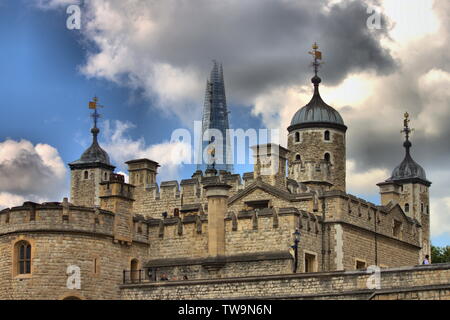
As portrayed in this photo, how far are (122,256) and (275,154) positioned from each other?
10781 mm

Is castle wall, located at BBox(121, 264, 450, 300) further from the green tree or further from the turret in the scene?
the green tree

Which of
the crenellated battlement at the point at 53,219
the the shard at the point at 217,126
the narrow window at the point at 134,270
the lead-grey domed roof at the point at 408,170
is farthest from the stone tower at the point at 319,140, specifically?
the the shard at the point at 217,126

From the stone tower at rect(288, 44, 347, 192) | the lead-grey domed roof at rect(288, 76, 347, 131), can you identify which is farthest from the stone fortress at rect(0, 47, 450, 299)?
the lead-grey domed roof at rect(288, 76, 347, 131)

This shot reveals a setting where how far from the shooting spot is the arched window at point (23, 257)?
153 ft

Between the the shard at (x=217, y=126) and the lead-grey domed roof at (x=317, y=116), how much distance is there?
97462 mm

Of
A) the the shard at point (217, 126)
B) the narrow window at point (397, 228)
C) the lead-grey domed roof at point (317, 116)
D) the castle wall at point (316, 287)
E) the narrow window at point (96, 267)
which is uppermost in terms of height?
the the shard at point (217, 126)

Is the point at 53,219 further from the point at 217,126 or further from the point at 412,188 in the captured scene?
the point at 217,126

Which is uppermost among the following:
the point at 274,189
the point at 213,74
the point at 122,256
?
the point at 213,74

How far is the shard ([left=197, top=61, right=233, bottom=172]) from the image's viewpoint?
17350 centimetres

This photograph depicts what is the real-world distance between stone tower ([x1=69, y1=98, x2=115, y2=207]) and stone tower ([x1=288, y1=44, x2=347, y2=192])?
1875cm

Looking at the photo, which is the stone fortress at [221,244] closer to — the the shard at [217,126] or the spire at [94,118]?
the spire at [94,118]
